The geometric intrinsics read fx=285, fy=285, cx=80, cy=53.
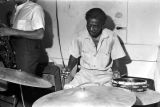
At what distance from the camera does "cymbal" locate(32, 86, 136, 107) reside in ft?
6.21

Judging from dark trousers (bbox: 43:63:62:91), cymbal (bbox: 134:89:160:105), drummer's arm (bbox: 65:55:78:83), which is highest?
drummer's arm (bbox: 65:55:78:83)

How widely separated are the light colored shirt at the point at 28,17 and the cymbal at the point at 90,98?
1517 mm

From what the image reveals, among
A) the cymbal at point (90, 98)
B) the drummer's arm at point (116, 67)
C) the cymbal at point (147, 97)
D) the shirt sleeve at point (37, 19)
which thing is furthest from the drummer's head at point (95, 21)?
the cymbal at point (90, 98)

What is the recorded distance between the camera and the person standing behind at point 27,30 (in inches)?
137

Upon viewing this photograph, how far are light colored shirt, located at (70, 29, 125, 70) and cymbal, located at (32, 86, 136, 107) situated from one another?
3.69 ft

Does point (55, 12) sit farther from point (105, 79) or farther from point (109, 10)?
point (105, 79)

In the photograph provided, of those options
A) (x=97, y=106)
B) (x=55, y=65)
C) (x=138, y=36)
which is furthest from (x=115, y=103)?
(x=55, y=65)

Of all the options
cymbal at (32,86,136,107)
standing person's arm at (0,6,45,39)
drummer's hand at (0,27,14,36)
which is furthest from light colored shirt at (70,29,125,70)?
cymbal at (32,86,136,107)

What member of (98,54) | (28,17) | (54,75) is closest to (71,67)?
(98,54)

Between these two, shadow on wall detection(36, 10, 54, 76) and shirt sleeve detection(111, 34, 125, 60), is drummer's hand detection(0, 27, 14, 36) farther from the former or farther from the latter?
→ shirt sleeve detection(111, 34, 125, 60)

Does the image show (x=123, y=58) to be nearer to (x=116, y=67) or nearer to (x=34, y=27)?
(x=116, y=67)

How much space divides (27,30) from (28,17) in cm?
16

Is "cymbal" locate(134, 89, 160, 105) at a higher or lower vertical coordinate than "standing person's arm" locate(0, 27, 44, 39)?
lower

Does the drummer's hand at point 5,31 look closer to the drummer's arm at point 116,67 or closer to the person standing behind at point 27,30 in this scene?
the person standing behind at point 27,30
